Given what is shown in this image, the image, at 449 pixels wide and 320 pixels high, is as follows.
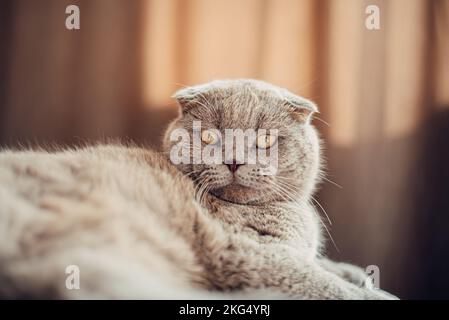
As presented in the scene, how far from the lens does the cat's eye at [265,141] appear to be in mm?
1172

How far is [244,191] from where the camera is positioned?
1164 mm

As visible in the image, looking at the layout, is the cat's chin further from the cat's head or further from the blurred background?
the blurred background

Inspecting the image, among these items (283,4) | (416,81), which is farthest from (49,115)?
(416,81)

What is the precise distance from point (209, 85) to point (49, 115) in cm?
51

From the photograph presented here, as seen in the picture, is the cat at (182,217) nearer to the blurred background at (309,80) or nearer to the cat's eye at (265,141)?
the cat's eye at (265,141)

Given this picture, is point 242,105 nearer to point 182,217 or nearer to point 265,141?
point 265,141

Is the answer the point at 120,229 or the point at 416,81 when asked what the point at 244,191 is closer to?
the point at 120,229

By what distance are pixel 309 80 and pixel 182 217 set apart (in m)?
0.74

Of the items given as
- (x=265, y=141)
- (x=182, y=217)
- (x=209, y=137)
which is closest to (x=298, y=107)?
(x=265, y=141)

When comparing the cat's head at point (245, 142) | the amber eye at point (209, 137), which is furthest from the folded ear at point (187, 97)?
the amber eye at point (209, 137)

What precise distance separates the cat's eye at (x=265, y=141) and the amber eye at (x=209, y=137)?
0.11 m

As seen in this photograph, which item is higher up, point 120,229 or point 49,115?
point 49,115

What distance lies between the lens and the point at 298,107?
126cm

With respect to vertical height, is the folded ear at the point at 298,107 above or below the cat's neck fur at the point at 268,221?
above
